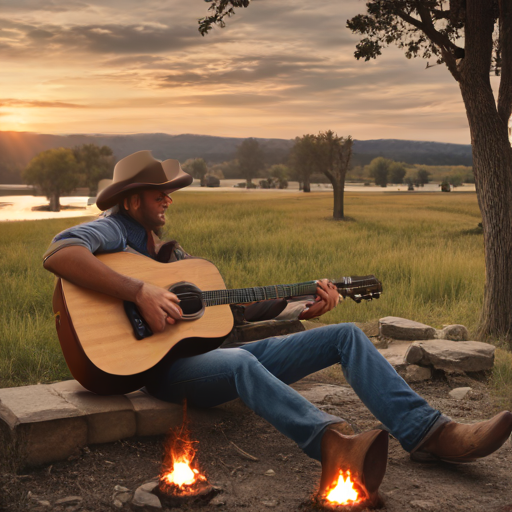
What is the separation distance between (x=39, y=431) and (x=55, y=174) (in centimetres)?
1482

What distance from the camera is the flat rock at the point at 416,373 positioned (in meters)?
4.69

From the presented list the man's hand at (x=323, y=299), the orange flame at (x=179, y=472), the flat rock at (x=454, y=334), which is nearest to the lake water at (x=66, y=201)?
the man's hand at (x=323, y=299)

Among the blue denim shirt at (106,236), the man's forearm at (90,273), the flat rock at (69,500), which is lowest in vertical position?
the flat rock at (69,500)

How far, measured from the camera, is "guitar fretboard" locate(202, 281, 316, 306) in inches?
127

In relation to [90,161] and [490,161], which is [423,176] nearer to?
[90,161]

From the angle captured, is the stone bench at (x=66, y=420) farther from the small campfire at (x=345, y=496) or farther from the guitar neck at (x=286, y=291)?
the small campfire at (x=345, y=496)

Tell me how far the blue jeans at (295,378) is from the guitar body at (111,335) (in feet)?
0.53

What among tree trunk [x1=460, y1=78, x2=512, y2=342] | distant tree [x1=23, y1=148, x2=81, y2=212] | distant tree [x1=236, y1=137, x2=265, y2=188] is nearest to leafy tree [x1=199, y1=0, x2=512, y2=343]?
tree trunk [x1=460, y1=78, x2=512, y2=342]

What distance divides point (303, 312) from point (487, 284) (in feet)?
11.1

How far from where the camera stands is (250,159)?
26.9 metres

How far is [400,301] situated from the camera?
762 centimetres

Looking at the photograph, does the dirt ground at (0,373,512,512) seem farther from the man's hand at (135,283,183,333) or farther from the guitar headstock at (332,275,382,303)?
the guitar headstock at (332,275,382,303)

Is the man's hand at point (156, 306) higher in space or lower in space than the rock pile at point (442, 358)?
higher

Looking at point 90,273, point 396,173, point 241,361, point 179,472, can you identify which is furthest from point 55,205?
point 396,173
